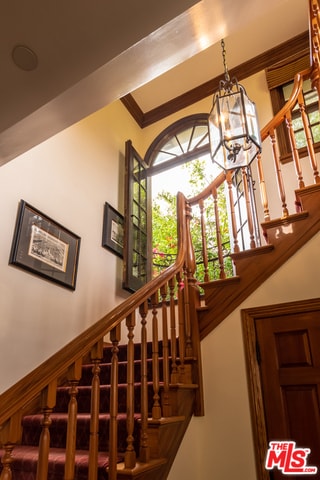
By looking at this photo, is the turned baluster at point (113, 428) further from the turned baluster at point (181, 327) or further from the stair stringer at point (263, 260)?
the stair stringer at point (263, 260)

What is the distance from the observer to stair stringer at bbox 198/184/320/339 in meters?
2.39

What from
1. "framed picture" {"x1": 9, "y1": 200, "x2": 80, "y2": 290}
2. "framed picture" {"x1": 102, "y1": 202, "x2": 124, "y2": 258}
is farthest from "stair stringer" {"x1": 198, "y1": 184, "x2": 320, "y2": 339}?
"framed picture" {"x1": 102, "y1": 202, "x2": 124, "y2": 258}

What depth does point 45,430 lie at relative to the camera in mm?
1143

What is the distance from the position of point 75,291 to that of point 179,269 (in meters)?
1.38

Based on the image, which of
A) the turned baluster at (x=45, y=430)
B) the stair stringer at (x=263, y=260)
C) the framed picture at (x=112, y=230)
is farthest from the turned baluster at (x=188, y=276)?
the framed picture at (x=112, y=230)

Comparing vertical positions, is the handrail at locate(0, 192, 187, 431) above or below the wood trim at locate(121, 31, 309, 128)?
below

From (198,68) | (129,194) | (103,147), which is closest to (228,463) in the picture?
(129,194)

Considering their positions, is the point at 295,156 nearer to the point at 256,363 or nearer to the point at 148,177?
the point at 256,363

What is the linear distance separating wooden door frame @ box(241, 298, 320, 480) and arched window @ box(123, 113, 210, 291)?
193 centimetres

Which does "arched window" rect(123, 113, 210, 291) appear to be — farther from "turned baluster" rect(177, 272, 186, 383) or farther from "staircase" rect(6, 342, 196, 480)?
"staircase" rect(6, 342, 196, 480)

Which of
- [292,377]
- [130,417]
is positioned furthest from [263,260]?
[130,417]

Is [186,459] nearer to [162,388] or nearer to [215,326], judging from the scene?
[162,388]

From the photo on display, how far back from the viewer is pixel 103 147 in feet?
14.5

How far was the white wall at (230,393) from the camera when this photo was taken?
6.88ft
